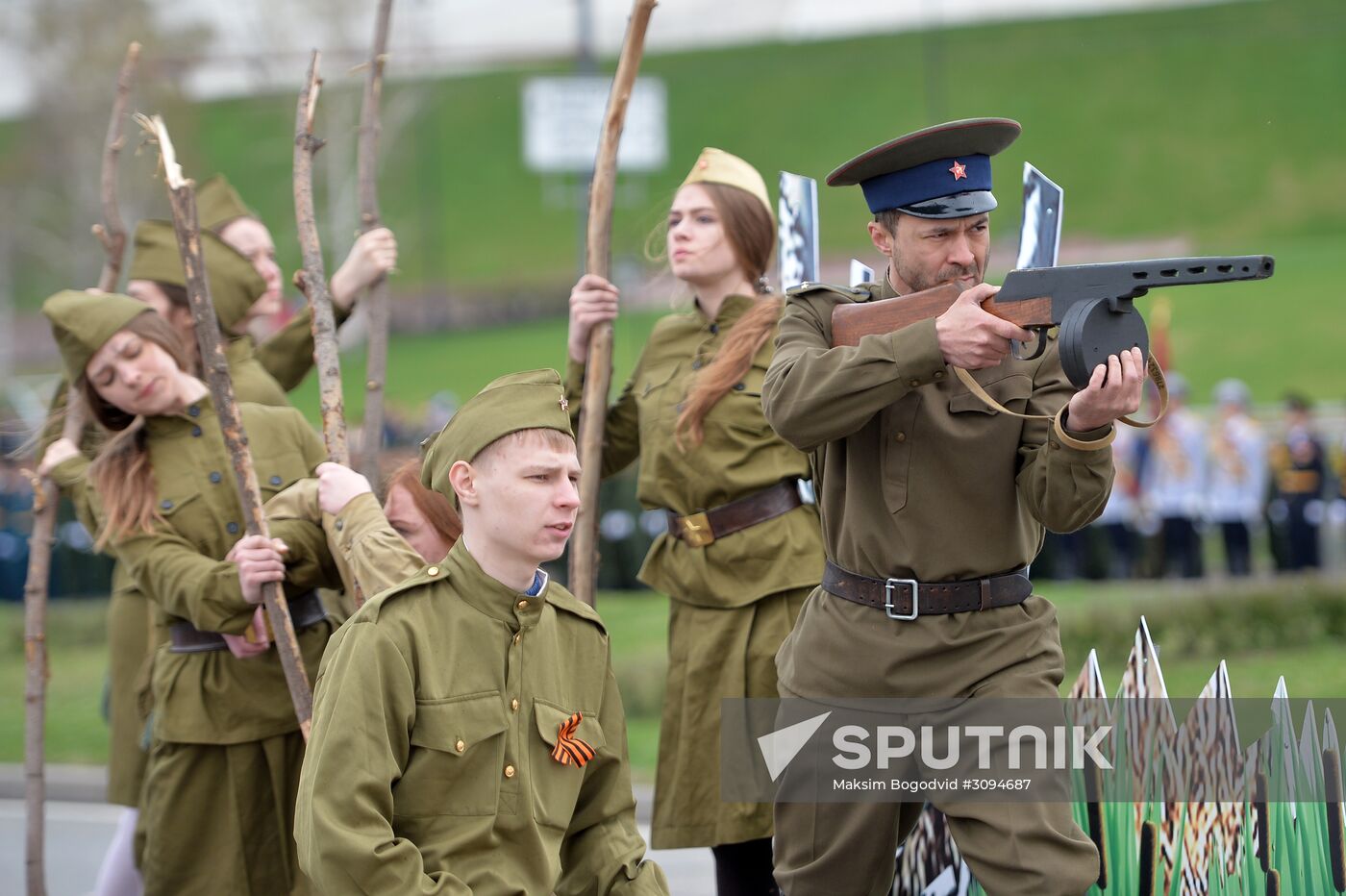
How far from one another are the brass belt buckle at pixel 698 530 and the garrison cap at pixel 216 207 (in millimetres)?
2001

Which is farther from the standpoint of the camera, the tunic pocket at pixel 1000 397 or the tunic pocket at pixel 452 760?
the tunic pocket at pixel 1000 397

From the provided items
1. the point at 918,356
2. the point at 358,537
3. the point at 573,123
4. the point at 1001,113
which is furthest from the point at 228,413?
the point at 1001,113

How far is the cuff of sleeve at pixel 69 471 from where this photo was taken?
478 cm

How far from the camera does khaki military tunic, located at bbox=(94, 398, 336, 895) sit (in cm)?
441

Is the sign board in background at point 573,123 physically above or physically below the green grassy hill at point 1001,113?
below

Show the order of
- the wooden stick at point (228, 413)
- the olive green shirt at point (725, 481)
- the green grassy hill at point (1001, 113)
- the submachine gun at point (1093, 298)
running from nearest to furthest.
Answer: the submachine gun at point (1093, 298)
the wooden stick at point (228, 413)
the olive green shirt at point (725, 481)
the green grassy hill at point (1001, 113)

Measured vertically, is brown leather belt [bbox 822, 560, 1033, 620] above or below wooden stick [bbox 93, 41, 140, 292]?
below

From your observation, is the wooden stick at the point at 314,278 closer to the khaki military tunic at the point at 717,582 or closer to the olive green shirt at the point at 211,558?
the olive green shirt at the point at 211,558

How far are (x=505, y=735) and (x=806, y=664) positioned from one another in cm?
80

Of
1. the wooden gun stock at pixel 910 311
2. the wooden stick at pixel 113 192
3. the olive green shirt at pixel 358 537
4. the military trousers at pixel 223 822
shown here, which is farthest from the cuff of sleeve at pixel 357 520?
the wooden stick at pixel 113 192

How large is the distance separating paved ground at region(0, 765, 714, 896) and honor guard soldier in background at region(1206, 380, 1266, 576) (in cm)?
771

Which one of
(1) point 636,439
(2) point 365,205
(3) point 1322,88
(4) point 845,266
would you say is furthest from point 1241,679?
(3) point 1322,88

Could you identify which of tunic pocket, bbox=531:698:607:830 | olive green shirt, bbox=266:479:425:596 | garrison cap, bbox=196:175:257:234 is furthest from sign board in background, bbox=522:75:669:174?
tunic pocket, bbox=531:698:607:830

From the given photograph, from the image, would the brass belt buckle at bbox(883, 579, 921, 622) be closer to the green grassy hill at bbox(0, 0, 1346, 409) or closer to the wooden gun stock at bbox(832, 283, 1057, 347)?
the wooden gun stock at bbox(832, 283, 1057, 347)
